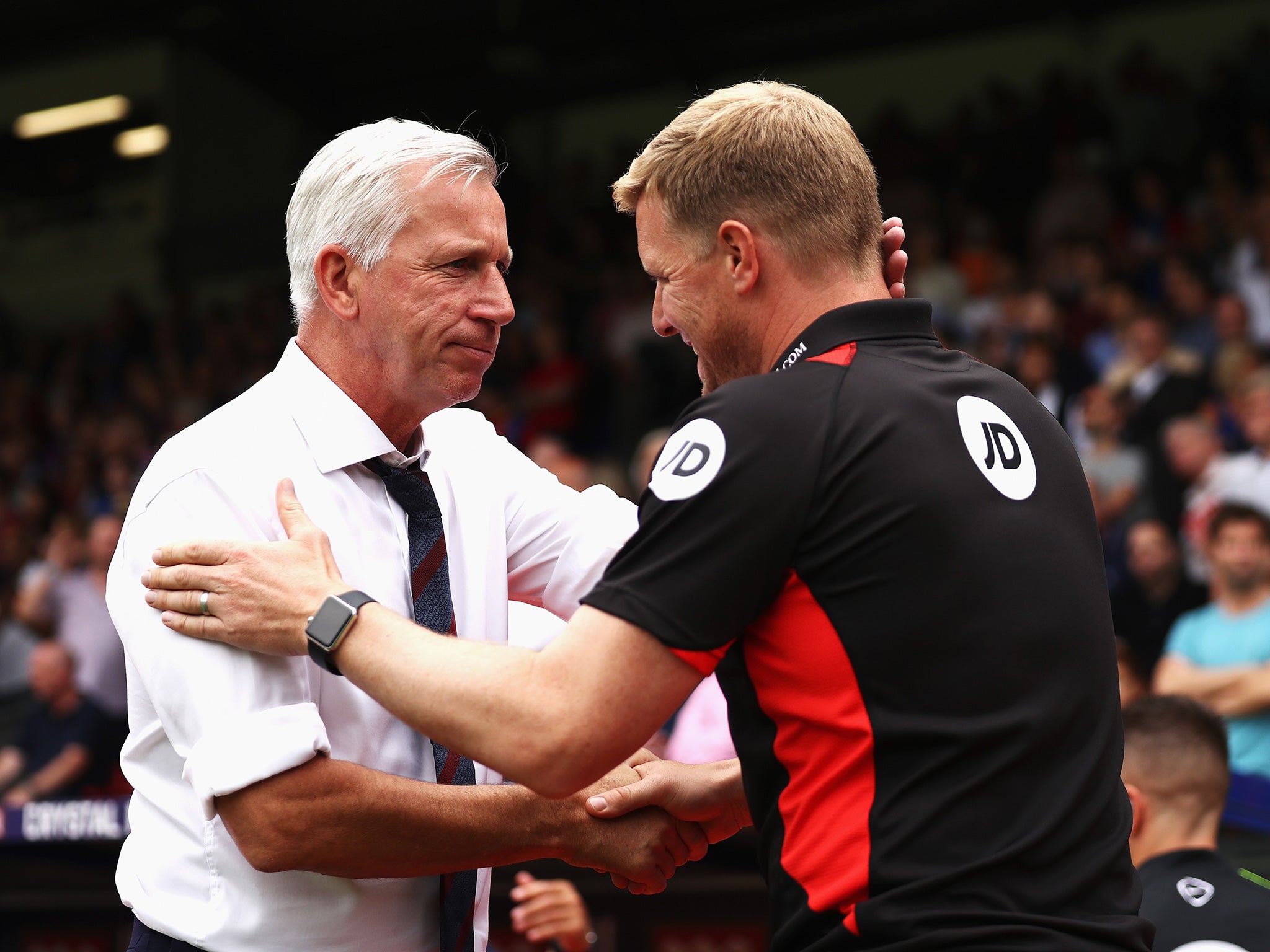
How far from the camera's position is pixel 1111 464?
721 cm

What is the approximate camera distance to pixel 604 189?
14031 mm

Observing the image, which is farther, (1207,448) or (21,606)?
(21,606)

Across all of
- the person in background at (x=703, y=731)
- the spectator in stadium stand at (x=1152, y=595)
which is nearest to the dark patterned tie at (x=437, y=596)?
the person in background at (x=703, y=731)

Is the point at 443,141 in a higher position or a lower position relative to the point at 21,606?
higher

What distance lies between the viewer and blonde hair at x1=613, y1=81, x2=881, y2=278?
1901 millimetres

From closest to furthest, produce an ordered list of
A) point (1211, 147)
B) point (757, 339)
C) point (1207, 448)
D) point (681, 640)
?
point (681, 640) → point (757, 339) → point (1207, 448) → point (1211, 147)

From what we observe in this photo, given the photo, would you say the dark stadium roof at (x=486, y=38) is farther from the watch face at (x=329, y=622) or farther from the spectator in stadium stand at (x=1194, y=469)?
the watch face at (x=329, y=622)

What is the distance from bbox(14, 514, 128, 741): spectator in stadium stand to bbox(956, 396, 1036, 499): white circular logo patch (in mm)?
6994

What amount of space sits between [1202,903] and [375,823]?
6.61ft

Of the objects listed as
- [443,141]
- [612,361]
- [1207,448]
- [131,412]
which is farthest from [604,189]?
[443,141]

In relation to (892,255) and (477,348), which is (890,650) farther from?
(477,348)

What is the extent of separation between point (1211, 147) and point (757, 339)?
9573 mm

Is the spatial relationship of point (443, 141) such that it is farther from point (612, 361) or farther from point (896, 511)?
point (612, 361)

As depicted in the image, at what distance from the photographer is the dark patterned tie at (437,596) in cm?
218
